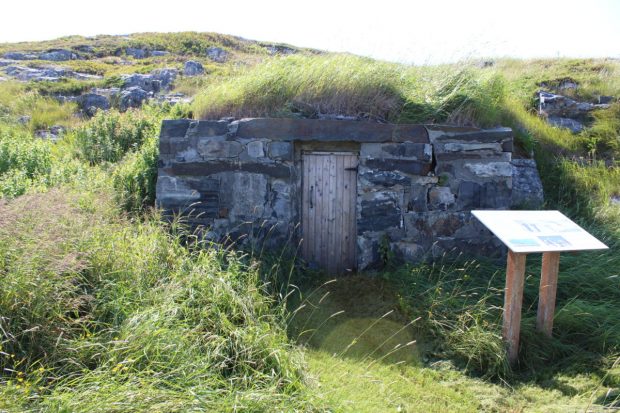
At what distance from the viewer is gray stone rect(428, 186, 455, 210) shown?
19.4 feet

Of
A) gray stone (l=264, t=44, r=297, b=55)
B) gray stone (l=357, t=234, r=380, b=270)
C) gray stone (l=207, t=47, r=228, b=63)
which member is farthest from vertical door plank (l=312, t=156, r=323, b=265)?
gray stone (l=207, t=47, r=228, b=63)

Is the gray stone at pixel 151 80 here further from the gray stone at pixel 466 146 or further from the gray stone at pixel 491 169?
the gray stone at pixel 491 169

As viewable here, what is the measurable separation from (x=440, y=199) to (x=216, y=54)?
72.0 ft

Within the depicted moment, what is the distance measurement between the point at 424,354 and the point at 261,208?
2630 millimetres

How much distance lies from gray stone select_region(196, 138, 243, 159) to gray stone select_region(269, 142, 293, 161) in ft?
1.32

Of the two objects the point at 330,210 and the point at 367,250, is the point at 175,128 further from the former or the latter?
the point at 367,250

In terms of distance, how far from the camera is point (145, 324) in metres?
3.34

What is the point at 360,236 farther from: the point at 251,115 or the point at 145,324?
the point at 145,324

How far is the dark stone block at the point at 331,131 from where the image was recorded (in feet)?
18.9

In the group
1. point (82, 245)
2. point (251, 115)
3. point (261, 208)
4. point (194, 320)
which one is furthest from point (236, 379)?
point (251, 115)

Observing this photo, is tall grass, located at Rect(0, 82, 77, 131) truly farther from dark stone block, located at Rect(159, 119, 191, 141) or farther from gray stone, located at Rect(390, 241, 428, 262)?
gray stone, located at Rect(390, 241, 428, 262)

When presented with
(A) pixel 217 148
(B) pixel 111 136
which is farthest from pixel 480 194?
(B) pixel 111 136

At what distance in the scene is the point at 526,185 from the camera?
6.71 meters

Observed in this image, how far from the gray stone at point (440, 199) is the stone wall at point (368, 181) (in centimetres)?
1
